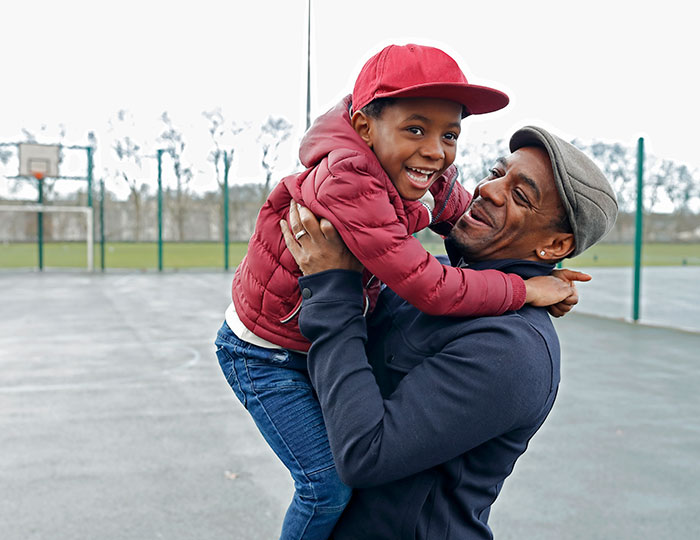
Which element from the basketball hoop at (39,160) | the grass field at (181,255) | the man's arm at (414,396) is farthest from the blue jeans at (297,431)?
the basketball hoop at (39,160)

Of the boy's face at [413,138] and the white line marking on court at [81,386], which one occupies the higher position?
the boy's face at [413,138]

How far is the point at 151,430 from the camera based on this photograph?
16.4 feet

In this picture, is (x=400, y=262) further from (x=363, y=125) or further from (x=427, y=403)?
(x=363, y=125)

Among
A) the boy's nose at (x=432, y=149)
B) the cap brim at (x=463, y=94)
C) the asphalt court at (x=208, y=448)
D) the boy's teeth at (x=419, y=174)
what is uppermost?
the cap brim at (x=463, y=94)

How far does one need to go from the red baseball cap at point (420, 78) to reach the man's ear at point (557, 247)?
34cm

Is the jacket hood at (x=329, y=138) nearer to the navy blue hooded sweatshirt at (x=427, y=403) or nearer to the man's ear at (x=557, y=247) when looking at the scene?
the navy blue hooded sweatshirt at (x=427, y=403)

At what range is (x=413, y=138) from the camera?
5.22 feet

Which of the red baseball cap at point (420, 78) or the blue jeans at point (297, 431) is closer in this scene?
the red baseball cap at point (420, 78)

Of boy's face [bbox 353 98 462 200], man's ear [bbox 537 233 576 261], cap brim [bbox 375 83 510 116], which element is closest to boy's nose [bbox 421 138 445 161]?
boy's face [bbox 353 98 462 200]

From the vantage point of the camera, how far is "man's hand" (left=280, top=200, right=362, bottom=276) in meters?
1.42

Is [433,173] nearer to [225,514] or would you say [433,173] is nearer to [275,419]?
[275,419]

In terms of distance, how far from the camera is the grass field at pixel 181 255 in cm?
2631

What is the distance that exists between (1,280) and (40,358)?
474 inches

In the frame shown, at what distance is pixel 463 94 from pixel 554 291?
18.8 inches
